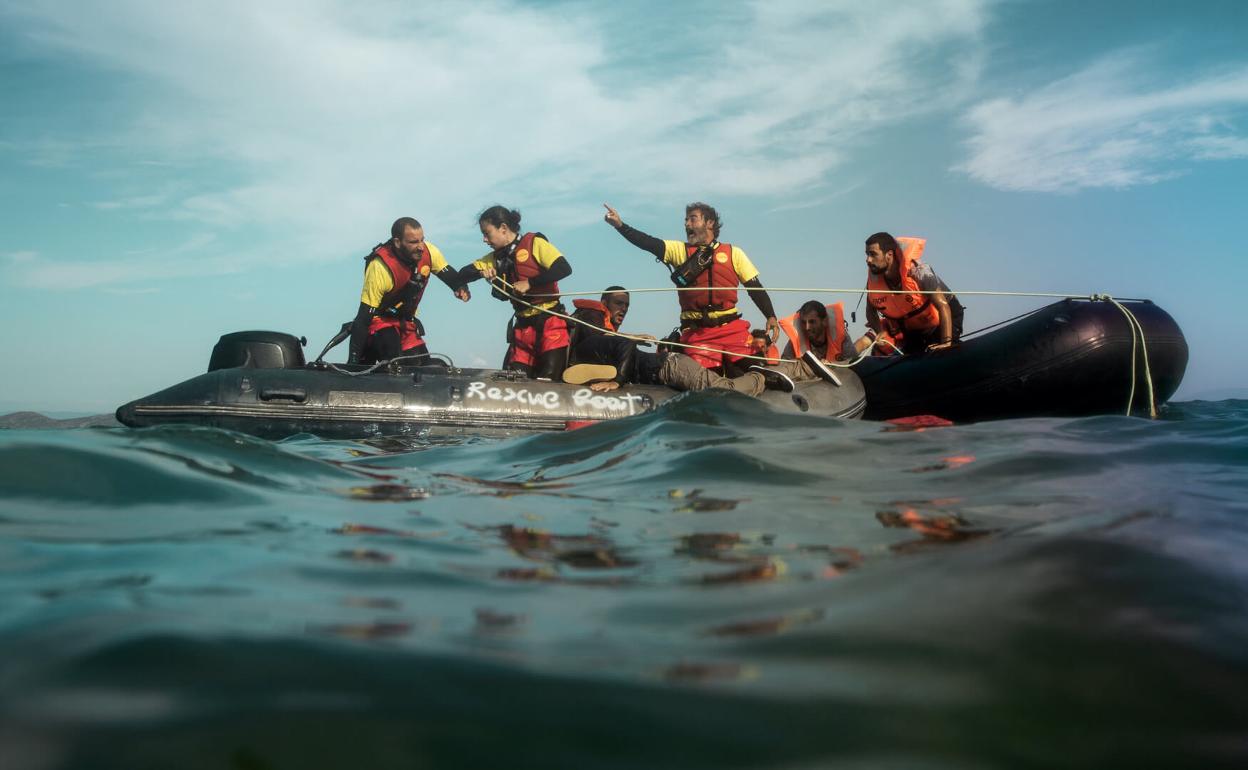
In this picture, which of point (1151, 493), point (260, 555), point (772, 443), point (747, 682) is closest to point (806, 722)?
point (747, 682)

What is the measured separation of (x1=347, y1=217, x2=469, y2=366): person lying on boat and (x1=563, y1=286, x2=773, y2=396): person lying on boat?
4.55ft

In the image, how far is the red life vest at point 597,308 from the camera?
27.1ft

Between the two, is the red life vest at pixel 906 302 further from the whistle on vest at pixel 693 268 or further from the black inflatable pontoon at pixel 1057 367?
the whistle on vest at pixel 693 268

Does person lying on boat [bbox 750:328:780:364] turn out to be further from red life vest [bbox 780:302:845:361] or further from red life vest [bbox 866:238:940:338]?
red life vest [bbox 866:238:940:338]

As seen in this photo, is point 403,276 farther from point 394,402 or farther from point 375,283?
point 394,402

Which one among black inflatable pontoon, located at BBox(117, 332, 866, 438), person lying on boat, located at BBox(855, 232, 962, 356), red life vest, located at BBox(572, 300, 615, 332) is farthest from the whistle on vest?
person lying on boat, located at BBox(855, 232, 962, 356)

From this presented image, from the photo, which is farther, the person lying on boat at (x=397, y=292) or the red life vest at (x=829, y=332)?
the red life vest at (x=829, y=332)

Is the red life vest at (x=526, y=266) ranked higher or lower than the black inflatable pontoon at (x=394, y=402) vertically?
higher

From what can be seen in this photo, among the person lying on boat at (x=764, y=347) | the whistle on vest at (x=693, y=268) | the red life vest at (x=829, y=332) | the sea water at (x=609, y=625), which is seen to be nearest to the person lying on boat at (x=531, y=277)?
the whistle on vest at (x=693, y=268)

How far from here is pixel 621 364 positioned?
795 cm

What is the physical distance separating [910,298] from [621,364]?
8.90ft

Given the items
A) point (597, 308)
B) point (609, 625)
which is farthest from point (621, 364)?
point (609, 625)

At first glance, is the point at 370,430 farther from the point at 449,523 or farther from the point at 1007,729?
the point at 1007,729

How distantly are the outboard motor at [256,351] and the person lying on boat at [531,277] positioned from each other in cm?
195
